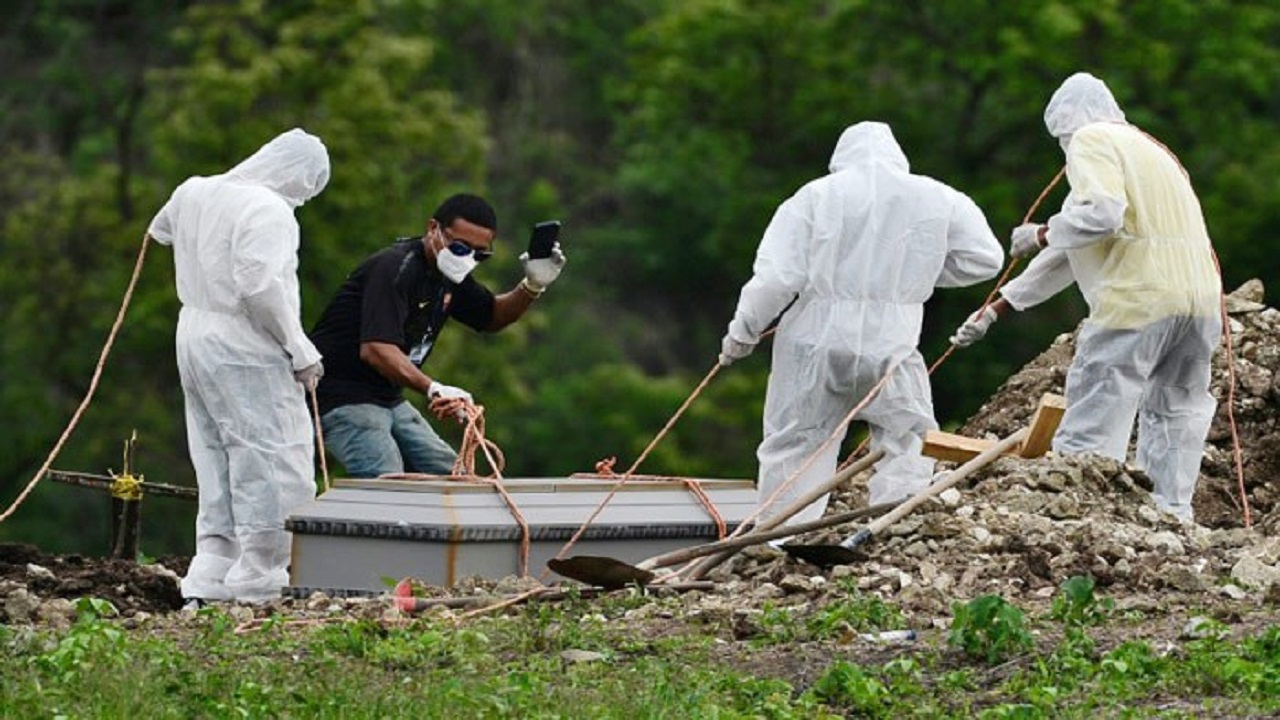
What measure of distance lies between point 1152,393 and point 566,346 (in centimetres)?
2493

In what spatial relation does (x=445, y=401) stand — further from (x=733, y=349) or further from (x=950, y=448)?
(x=950, y=448)

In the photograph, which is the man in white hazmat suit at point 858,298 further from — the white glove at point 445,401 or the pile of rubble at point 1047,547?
the white glove at point 445,401

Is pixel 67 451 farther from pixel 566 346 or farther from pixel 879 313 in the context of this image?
pixel 879 313

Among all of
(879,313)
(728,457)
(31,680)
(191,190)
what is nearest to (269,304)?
(191,190)

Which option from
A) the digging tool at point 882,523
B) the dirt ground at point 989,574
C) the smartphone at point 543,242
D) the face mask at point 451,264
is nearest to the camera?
the dirt ground at point 989,574

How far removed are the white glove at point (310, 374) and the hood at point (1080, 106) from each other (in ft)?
10.1

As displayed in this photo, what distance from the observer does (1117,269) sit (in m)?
12.4

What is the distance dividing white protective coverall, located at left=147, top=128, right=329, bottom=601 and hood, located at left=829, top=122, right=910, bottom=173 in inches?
86.4

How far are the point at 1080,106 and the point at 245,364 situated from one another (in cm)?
350

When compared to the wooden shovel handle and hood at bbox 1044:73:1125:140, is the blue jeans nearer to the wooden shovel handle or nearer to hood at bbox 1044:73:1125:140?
the wooden shovel handle

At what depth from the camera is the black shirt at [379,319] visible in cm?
1255

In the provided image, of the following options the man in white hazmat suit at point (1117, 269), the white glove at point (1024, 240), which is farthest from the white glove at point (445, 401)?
the white glove at point (1024, 240)

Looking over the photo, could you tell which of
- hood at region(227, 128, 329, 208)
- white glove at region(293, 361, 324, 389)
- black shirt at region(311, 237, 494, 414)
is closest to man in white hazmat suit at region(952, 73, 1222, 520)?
black shirt at region(311, 237, 494, 414)

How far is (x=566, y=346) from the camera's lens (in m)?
37.7
